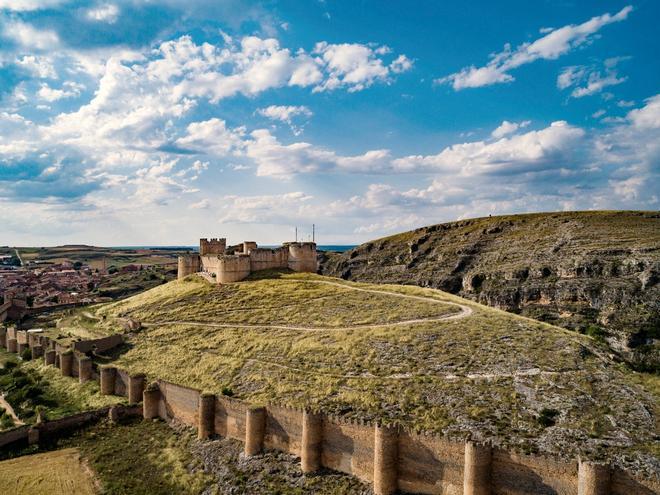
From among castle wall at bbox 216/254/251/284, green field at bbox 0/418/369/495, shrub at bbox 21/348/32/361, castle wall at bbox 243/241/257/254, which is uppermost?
castle wall at bbox 243/241/257/254

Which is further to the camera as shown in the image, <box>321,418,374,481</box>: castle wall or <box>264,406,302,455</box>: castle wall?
<box>264,406,302,455</box>: castle wall

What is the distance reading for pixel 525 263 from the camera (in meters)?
110

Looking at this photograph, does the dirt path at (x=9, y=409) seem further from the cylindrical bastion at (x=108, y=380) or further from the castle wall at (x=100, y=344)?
the castle wall at (x=100, y=344)

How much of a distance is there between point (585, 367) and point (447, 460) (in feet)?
48.6

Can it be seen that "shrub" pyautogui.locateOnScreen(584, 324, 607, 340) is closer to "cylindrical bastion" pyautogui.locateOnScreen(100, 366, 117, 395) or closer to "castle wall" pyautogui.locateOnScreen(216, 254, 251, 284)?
"castle wall" pyautogui.locateOnScreen(216, 254, 251, 284)

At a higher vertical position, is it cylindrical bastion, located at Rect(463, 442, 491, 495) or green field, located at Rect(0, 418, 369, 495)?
cylindrical bastion, located at Rect(463, 442, 491, 495)

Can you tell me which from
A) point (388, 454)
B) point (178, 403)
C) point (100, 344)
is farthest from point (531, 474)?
point (100, 344)

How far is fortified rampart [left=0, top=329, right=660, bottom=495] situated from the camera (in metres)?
21.8

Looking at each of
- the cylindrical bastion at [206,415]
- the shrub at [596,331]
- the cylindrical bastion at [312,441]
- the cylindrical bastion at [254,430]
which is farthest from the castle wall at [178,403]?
the shrub at [596,331]

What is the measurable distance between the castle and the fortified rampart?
1226 inches

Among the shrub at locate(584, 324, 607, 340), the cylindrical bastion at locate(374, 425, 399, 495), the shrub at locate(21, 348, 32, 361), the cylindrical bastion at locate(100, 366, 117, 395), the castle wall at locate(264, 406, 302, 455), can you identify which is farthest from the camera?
the shrub at locate(584, 324, 607, 340)

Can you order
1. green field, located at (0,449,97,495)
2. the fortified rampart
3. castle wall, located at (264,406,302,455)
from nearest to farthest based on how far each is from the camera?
the fortified rampart → castle wall, located at (264,406,302,455) → green field, located at (0,449,97,495)

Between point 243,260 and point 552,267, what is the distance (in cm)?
6626

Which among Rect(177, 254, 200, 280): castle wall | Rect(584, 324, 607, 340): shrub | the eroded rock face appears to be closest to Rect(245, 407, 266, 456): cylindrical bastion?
the eroded rock face
